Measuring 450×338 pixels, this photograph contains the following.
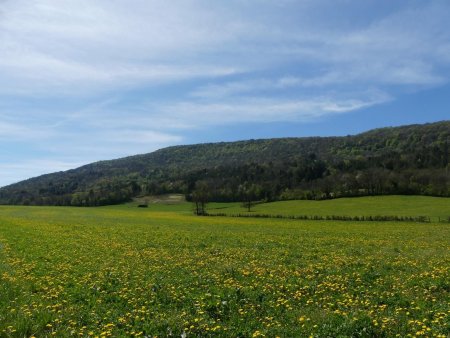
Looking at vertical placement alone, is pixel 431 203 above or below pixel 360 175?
below

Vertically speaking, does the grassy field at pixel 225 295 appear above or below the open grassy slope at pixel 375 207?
above

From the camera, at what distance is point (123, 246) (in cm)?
2995

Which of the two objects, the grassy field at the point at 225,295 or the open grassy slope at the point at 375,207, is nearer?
the grassy field at the point at 225,295

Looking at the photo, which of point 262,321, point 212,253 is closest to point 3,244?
point 212,253

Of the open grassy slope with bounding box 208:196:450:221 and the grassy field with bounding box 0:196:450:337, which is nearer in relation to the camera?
the grassy field with bounding box 0:196:450:337

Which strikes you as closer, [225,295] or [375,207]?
[225,295]

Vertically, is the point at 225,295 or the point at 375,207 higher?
the point at 225,295

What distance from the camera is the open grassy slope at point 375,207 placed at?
88750 millimetres

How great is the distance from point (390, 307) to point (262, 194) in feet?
460

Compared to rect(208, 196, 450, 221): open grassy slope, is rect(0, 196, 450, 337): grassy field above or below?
above

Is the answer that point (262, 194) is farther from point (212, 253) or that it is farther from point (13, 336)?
point (13, 336)

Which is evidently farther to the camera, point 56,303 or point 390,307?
point 56,303

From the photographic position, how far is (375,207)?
329 feet

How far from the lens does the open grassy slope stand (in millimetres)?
88750
